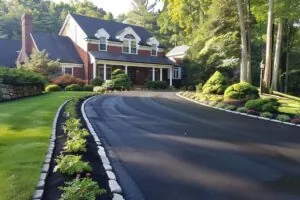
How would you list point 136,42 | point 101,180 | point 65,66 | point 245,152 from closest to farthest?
point 101,180, point 245,152, point 65,66, point 136,42

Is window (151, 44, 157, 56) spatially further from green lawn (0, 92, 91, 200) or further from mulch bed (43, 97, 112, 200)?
mulch bed (43, 97, 112, 200)

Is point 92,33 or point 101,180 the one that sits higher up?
point 92,33

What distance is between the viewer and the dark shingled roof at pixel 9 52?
41.0 m

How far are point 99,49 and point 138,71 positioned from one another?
5295 mm

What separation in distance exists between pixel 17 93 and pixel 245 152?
16083mm

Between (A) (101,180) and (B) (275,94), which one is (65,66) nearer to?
(B) (275,94)

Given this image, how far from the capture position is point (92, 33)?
37.6 meters

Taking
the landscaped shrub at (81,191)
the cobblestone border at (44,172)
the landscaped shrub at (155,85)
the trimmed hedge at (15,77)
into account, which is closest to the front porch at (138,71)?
the landscaped shrub at (155,85)

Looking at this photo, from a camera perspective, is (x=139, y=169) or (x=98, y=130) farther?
(x=98, y=130)

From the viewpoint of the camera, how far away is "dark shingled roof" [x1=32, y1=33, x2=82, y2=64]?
36.0 metres

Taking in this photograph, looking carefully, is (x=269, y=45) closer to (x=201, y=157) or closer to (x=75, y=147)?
(x=201, y=157)

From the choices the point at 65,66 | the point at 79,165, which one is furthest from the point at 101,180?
the point at 65,66

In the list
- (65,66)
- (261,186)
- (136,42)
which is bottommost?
(261,186)

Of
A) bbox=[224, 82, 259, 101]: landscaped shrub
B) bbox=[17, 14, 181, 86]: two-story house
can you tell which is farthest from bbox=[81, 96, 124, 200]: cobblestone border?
bbox=[17, 14, 181, 86]: two-story house
